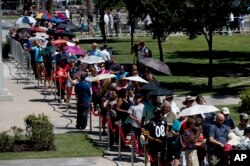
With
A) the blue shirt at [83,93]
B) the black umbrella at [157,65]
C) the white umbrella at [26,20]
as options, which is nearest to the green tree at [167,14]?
the black umbrella at [157,65]

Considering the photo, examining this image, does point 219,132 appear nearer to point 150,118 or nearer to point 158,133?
point 158,133

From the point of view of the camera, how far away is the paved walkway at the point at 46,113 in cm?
1941

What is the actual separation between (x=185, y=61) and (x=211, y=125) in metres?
24.6

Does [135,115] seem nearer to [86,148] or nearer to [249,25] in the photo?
[86,148]

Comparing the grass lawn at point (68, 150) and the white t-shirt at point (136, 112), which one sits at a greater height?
the white t-shirt at point (136, 112)

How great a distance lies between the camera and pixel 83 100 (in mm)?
23188

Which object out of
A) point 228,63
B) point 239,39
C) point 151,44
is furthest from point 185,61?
point 239,39

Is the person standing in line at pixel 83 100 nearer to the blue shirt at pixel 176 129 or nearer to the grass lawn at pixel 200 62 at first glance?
the blue shirt at pixel 176 129

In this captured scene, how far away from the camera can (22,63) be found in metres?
36.7

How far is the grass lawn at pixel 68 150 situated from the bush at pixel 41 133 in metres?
0.28

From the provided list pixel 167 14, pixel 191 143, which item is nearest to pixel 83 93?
pixel 191 143

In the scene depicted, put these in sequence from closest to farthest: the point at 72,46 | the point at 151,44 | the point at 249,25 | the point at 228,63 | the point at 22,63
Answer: the point at 72,46, the point at 22,63, the point at 228,63, the point at 151,44, the point at 249,25

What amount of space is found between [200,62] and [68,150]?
→ 2059 cm

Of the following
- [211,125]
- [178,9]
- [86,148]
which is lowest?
[86,148]
